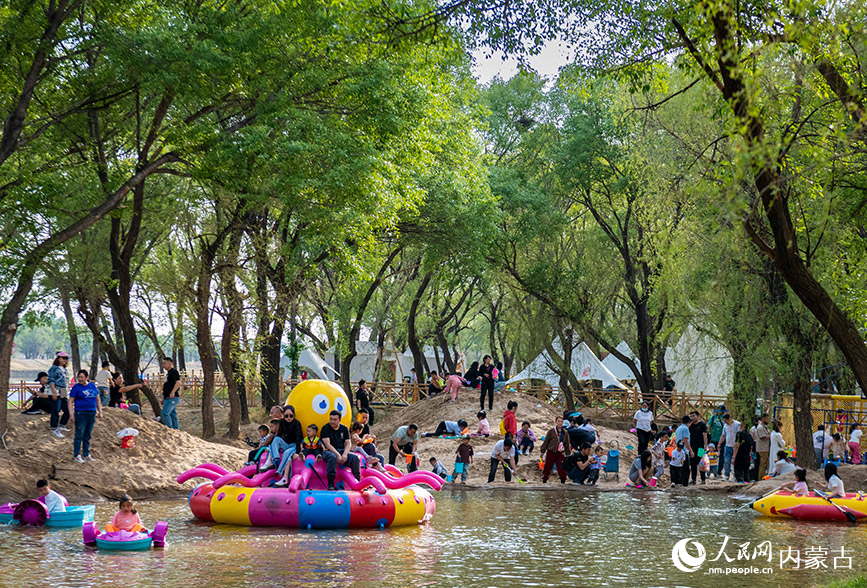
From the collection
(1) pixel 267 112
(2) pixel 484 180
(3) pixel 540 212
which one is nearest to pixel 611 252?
Result: (3) pixel 540 212

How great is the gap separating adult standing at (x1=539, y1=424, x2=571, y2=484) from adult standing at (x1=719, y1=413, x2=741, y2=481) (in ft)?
13.1

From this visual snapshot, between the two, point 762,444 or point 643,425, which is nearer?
point 762,444

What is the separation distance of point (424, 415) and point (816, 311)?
20.1m

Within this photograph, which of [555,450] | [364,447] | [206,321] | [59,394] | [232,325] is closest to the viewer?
[364,447]

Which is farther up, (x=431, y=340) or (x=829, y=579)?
(x=431, y=340)

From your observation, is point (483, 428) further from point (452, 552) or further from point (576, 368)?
point (576, 368)

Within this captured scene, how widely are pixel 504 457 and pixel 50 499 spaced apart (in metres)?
11.3

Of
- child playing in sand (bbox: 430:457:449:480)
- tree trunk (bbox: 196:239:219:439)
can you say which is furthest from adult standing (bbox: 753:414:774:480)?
tree trunk (bbox: 196:239:219:439)

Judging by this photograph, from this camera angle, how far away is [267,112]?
1917 cm

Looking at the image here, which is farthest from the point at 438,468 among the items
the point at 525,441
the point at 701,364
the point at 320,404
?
the point at 701,364

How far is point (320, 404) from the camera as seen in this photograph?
15547mm

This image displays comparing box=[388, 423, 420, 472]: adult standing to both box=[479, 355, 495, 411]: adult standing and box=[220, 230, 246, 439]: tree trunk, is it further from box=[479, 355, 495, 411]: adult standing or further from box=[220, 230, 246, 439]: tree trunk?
box=[220, 230, 246, 439]: tree trunk

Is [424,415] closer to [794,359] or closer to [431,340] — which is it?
[794,359]

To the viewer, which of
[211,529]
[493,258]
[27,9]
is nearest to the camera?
[211,529]
